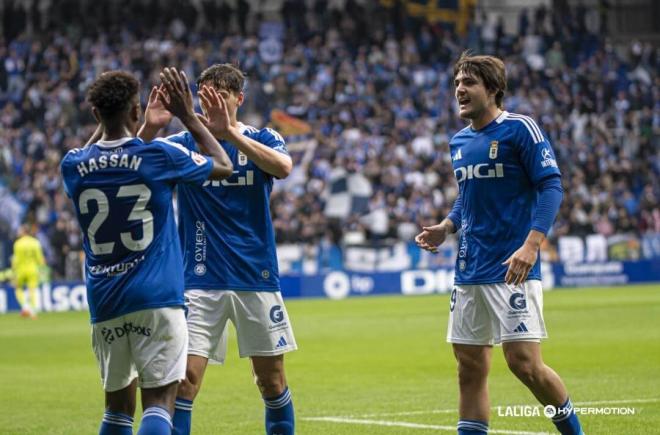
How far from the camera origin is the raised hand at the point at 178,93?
644cm

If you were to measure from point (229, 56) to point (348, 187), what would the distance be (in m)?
6.33

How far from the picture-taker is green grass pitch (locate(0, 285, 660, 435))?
33.0 ft

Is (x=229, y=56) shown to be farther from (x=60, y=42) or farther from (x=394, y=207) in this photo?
(x=394, y=207)

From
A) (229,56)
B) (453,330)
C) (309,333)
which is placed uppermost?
(229,56)

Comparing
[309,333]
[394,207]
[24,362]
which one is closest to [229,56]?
[394,207]

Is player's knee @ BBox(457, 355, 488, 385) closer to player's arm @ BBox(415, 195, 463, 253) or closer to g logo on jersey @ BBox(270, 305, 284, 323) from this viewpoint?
player's arm @ BBox(415, 195, 463, 253)

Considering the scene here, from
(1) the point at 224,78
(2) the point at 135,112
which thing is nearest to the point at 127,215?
(2) the point at 135,112

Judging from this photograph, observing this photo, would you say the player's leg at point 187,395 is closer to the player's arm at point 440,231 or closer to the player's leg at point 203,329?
the player's leg at point 203,329

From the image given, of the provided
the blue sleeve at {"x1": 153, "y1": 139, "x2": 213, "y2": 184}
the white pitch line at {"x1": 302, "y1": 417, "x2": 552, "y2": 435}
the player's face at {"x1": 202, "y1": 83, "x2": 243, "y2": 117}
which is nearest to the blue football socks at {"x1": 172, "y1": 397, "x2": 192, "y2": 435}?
the blue sleeve at {"x1": 153, "y1": 139, "x2": 213, "y2": 184}

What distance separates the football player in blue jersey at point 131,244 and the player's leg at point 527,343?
2034 millimetres

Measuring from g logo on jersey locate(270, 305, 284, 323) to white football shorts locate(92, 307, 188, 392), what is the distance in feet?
4.25

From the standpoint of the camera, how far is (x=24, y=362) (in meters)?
16.5

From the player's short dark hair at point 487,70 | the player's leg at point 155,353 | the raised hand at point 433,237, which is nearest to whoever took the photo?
the player's leg at point 155,353

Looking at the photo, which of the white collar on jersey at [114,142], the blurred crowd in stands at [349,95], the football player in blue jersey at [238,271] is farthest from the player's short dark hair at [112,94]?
the blurred crowd in stands at [349,95]
